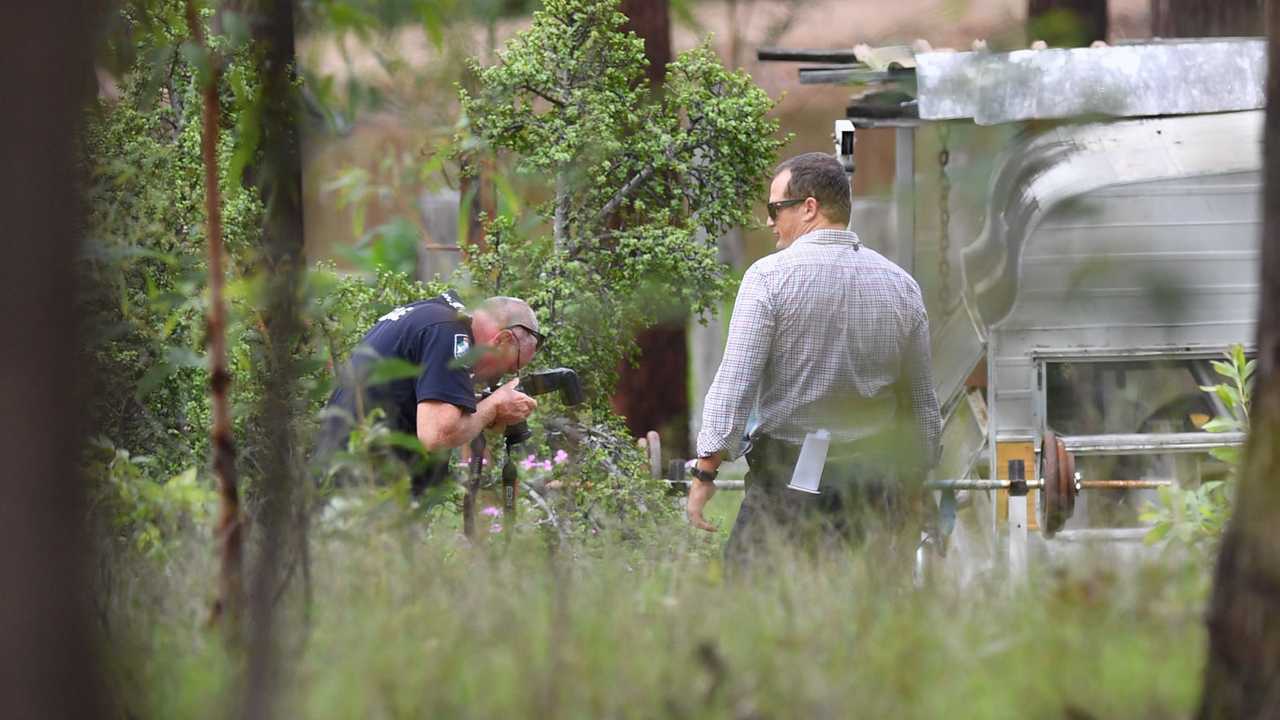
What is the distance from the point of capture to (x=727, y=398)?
208 inches

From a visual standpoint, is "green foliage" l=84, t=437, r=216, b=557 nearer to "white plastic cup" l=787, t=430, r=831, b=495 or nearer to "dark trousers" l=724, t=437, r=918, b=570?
"dark trousers" l=724, t=437, r=918, b=570

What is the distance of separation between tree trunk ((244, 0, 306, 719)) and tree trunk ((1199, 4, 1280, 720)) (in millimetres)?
1464

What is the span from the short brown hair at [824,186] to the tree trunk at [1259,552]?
2.99 metres

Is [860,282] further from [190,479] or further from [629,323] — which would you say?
[190,479]

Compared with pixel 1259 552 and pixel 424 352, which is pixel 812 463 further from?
pixel 1259 552

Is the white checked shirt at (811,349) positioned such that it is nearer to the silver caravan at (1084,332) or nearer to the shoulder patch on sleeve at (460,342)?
the silver caravan at (1084,332)

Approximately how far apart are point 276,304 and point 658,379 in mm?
8349

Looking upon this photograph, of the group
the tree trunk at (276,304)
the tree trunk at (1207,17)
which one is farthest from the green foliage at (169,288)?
the tree trunk at (1207,17)

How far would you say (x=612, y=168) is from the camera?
7078 mm

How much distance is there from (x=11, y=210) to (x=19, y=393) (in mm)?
247

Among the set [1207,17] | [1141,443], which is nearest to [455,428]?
[1141,443]

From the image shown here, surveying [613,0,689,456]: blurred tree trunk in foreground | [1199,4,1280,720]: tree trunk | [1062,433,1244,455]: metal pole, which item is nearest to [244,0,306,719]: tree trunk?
[1199,4,1280,720]: tree trunk

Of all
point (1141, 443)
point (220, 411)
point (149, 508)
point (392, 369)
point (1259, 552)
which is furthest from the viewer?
point (1141, 443)

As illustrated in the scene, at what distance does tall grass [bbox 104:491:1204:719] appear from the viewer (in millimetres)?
2711
